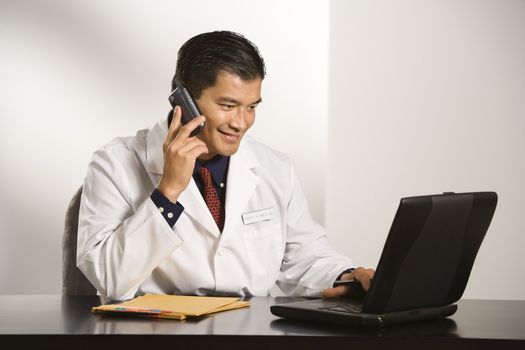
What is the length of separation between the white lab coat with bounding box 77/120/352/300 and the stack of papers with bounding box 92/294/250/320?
21 cm

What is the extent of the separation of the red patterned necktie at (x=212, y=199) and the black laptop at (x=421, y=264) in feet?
2.35

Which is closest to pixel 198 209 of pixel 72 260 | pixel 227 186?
pixel 227 186

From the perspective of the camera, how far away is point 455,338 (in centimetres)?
156

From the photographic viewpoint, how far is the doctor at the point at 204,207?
7.28 ft

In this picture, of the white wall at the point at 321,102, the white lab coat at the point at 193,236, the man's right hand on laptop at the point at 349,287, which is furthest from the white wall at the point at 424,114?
the man's right hand on laptop at the point at 349,287

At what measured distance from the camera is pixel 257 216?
8.39ft

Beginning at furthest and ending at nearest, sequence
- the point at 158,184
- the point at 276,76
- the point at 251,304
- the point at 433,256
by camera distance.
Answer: the point at 276,76 → the point at 158,184 → the point at 251,304 → the point at 433,256

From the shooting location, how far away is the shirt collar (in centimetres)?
258

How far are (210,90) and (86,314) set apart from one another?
3.03 feet

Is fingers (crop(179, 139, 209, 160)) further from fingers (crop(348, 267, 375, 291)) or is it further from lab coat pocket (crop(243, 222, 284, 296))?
fingers (crop(348, 267, 375, 291))

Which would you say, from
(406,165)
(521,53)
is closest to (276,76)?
(406,165)

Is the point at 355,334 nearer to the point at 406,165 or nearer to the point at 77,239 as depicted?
the point at 77,239

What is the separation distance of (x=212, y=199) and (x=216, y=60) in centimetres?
43

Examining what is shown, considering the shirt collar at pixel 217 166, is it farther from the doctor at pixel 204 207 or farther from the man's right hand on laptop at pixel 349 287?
the man's right hand on laptop at pixel 349 287
